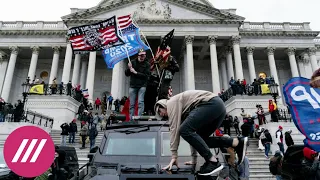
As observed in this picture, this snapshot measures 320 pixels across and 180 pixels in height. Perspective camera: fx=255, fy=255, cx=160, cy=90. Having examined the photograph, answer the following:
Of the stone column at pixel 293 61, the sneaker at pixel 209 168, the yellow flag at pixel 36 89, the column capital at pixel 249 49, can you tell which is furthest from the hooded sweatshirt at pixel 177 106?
the stone column at pixel 293 61

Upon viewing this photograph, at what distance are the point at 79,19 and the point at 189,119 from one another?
32948 millimetres

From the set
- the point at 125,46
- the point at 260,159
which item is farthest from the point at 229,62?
the point at 125,46

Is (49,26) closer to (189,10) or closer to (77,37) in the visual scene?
(189,10)

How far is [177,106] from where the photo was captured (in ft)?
10.4

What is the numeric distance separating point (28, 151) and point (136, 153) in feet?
5.16

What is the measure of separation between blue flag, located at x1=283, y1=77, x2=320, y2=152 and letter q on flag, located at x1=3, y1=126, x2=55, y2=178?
3.69 metres

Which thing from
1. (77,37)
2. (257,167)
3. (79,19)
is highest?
(79,19)

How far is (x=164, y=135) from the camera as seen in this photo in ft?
14.2

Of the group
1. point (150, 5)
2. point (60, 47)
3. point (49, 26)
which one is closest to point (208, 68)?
point (150, 5)

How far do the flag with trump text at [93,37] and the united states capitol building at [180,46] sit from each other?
17419 mm

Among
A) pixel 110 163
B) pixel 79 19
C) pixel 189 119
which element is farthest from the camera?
pixel 79 19

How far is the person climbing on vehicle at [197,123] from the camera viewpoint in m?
3.02

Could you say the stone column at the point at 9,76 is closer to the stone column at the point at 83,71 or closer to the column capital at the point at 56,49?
the column capital at the point at 56,49

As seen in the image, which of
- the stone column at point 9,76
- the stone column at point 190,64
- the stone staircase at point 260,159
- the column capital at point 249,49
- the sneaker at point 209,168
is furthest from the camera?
the column capital at point 249,49
